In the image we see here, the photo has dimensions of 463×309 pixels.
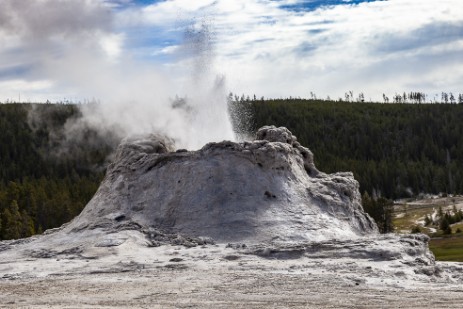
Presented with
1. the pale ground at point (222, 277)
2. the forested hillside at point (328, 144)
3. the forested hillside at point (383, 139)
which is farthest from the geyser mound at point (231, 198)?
the forested hillside at point (383, 139)

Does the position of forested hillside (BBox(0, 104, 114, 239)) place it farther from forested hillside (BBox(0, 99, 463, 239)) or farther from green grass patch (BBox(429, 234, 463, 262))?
green grass patch (BBox(429, 234, 463, 262))

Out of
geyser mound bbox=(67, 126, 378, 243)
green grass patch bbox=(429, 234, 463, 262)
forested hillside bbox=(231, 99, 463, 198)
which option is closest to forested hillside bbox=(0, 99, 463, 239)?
forested hillside bbox=(231, 99, 463, 198)

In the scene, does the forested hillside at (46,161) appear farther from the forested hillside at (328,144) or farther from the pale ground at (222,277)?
the pale ground at (222,277)

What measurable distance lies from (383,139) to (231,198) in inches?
4966

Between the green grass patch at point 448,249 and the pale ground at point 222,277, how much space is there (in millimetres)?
15808

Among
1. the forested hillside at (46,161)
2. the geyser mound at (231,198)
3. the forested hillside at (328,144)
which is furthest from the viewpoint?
the forested hillside at (328,144)

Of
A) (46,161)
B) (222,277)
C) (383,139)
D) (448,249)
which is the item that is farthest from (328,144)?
(222,277)

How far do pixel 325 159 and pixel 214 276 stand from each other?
101286mm

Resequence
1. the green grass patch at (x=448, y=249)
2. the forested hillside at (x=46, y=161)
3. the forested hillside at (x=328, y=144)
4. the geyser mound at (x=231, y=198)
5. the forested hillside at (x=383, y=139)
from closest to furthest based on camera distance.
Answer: the geyser mound at (x=231, y=198) → the green grass patch at (x=448, y=249) → the forested hillside at (x=46, y=161) → the forested hillside at (x=328, y=144) → the forested hillside at (x=383, y=139)

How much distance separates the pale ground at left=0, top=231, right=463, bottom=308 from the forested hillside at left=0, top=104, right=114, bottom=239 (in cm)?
4314

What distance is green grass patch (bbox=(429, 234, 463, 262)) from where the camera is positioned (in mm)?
36375

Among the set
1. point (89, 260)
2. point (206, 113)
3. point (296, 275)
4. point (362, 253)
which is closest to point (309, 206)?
point (362, 253)

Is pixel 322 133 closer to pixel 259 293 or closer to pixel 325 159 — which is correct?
pixel 325 159

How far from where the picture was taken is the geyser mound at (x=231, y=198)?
22.2 metres
